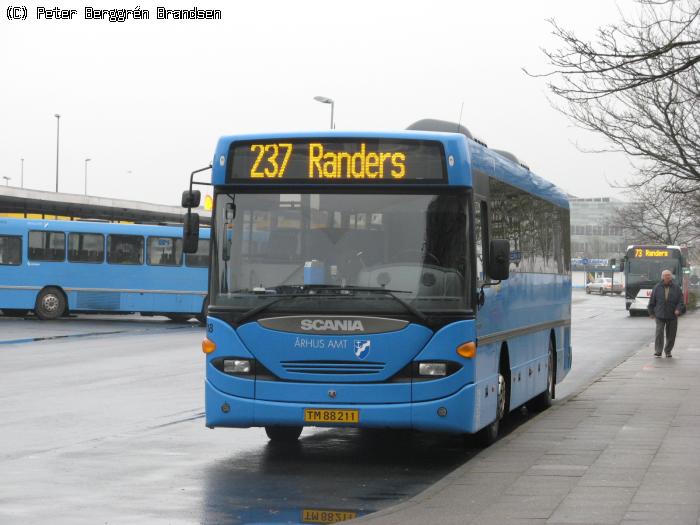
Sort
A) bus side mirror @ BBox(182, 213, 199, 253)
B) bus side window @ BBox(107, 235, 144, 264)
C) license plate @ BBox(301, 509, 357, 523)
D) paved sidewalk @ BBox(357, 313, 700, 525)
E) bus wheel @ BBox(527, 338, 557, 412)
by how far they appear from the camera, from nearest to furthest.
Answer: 1. paved sidewalk @ BBox(357, 313, 700, 525)
2. license plate @ BBox(301, 509, 357, 523)
3. bus side mirror @ BBox(182, 213, 199, 253)
4. bus wheel @ BBox(527, 338, 557, 412)
5. bus side window @ BBox(107, 235, 144, 264)

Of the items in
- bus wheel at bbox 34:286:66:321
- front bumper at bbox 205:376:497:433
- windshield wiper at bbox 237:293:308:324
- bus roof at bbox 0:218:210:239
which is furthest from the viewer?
bus roof at bbox 0:218:210:239

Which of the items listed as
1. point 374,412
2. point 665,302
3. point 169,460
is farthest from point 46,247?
point 374,412

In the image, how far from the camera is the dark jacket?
90.1 feet

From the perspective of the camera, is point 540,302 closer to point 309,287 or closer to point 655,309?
point 309,287

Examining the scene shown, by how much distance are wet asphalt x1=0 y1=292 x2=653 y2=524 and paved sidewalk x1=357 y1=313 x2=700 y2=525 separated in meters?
0.57

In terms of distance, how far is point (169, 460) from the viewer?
37.7 feet

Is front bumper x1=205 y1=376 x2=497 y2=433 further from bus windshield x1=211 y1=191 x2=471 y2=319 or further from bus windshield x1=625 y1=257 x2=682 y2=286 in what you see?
bus windshield x1=625 y1=257 x2=682 y2=286

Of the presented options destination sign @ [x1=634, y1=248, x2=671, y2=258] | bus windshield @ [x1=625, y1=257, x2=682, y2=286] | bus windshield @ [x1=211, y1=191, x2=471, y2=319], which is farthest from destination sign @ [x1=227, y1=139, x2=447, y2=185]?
destination sign @ [x1=634, y1=248, x2=671, y2=258]

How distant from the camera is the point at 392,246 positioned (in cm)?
1116

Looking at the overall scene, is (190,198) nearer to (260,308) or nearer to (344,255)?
(260,308)

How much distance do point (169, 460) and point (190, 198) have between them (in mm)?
2387

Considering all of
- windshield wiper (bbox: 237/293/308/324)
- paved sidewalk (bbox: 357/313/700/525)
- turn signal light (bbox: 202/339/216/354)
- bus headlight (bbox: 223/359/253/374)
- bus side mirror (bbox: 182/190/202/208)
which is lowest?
paved sidewalk (bbox: 357/313/700/525)

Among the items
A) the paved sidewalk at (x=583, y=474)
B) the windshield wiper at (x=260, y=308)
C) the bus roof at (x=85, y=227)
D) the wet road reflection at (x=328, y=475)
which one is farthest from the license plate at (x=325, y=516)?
the bus roof at (x=85, y=227)

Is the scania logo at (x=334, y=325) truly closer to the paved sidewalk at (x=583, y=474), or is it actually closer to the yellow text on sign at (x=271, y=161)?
the yellow text on sign at (x=271, y=161)
